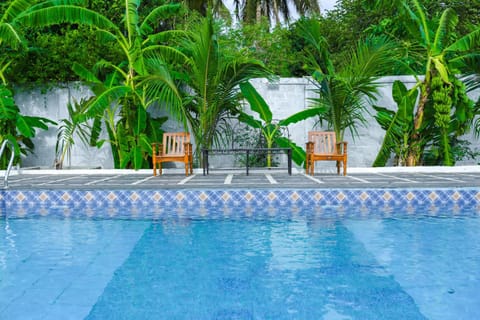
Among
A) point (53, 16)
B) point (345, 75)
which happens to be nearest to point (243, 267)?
point (345, 75)

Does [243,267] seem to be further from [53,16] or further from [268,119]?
[53,16]

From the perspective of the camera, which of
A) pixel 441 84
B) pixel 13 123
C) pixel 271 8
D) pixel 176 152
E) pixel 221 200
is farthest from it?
pixel 271 8

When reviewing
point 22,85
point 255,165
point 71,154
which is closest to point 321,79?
point 255,165

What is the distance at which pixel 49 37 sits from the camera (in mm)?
11430

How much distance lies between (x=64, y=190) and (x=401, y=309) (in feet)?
16.7

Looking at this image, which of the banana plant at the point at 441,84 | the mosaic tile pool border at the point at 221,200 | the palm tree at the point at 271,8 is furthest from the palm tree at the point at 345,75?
the palm tree at the point at 271,8

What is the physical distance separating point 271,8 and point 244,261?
2580 cm

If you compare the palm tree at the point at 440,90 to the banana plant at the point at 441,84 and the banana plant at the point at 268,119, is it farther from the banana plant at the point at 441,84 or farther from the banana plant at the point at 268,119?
the banana plant at the point at 268,119

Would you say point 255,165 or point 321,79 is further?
point 255,165

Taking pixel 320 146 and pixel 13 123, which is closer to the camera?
pixel 320 146

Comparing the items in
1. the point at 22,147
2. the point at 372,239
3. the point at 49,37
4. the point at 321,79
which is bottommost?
the point at 372,239

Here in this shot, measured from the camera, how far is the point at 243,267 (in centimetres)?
387

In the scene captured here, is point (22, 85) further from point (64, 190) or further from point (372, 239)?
point (372, 239)

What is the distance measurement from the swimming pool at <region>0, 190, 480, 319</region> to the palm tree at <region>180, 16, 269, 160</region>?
368cm
